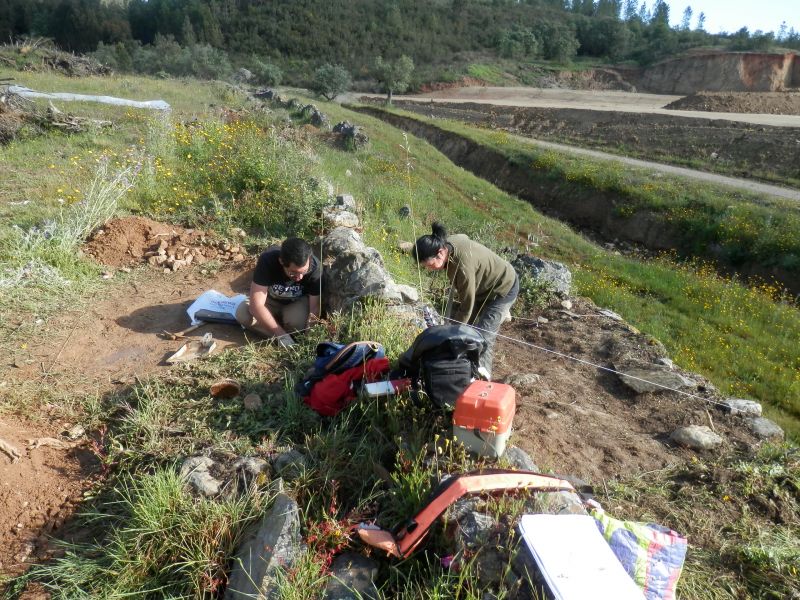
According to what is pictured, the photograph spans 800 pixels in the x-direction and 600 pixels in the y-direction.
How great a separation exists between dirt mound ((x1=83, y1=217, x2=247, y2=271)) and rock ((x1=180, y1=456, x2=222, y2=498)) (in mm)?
3330

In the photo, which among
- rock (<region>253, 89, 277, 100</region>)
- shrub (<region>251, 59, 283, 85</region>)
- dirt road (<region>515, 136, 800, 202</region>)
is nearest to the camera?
dirt road (<region>515, 136, 800, 202</region>)

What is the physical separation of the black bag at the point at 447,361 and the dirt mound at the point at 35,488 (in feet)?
6.51

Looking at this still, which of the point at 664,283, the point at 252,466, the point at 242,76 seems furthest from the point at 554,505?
the point at 242,76

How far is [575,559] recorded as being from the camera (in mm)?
2059

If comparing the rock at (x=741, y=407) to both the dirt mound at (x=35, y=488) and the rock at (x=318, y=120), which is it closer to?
the dirt mound at (x=35, y=488)

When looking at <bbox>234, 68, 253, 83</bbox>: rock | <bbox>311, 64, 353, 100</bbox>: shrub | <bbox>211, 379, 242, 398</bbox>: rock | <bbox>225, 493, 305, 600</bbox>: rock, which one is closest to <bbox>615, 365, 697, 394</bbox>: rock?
<bbox>211, 379, 242, 398</bbox>: rock

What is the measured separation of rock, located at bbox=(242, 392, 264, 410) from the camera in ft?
11.5

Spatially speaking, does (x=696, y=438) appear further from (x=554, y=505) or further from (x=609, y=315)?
(x=609, y=315)

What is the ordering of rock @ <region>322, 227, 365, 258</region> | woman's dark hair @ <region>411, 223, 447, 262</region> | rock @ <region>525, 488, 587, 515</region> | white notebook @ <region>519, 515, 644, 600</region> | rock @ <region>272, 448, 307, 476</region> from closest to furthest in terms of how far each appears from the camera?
white notebook @ <region>519, 515, 644, 600</region>
rock @ <region>525, 488, 587, 515</region>
rock @ <region>272, 448, 307, 476</region>
woman's dark hair @ <region>411, 223, 447, 262</region>
rock @ <region>322, 227, 365, 258</region>

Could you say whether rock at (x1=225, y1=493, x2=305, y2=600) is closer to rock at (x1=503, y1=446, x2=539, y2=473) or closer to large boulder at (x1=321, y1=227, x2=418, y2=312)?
rock at (x1=503, y1=446, x2=539, y2=473)

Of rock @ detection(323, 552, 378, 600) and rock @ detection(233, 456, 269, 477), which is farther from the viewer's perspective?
rock @ detection(233, 456, 269, 477)

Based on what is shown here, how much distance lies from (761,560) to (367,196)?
822cm

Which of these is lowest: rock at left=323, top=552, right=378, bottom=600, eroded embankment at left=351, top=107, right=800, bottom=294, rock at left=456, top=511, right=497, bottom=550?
eroded embankment at left=351, top=107, right=800, bottom=294

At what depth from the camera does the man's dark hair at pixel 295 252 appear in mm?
4105
